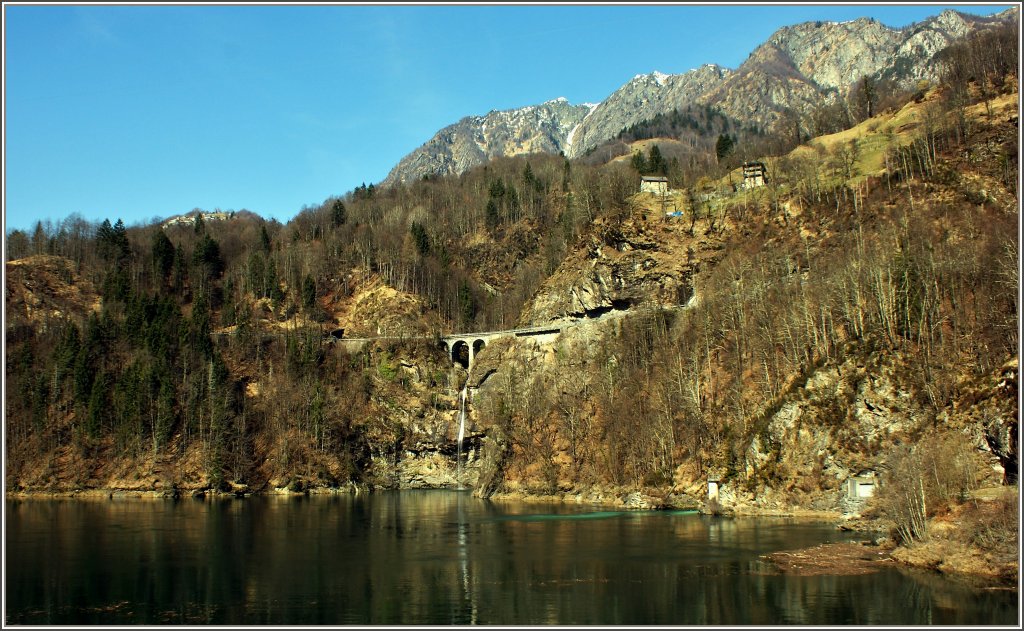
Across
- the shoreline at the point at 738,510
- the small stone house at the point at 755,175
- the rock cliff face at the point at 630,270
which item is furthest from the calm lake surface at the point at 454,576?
the small stone house at the point at 755,175

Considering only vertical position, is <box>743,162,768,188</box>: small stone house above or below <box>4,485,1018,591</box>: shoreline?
above

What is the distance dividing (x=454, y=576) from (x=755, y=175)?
276ft

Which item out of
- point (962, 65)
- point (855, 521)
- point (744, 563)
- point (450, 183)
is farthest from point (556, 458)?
point (450, 183)

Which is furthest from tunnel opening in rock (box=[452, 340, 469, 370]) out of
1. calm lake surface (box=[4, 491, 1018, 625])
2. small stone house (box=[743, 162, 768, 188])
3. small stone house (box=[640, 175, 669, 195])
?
calm lake surface (box=[4, 491, 1018, 625])

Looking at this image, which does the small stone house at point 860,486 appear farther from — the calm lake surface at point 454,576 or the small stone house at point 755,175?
the small stone house at point 755,175

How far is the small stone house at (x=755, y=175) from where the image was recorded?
11012 cm

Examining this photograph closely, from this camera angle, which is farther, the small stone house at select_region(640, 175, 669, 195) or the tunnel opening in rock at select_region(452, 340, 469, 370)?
the tunnel opening in rock at select_region(452, 340, 469, 370)

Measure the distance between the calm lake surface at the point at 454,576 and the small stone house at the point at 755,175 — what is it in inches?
2296

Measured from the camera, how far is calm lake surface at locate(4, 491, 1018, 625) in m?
32.2

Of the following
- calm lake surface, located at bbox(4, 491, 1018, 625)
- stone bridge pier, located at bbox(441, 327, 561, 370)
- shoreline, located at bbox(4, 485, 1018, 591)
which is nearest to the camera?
calm lake surface, located at bbox(4, 491, 1018, 625)

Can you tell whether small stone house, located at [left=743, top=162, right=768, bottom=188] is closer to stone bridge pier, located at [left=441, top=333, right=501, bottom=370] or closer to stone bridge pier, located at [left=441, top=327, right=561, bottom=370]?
stone bridge pier, located at [left=441, top=327, right=561, bottom=370]

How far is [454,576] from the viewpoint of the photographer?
4097 cm

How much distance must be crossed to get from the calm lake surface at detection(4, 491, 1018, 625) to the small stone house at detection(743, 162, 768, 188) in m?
58.3

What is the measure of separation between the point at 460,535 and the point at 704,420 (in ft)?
91.3
